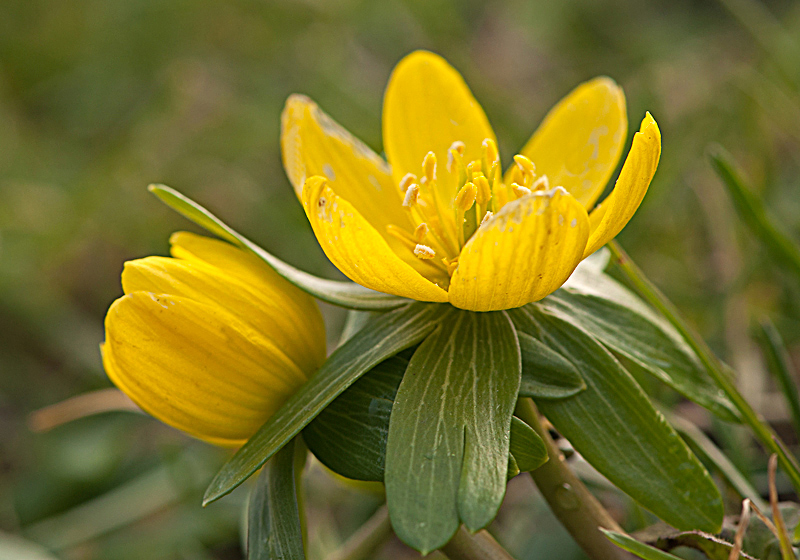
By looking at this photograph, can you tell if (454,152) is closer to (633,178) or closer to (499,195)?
(499,195)

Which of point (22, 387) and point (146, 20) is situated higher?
point (146, 20)

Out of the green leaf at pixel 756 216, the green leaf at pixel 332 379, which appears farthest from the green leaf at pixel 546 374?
the green leaf at pixel 756 216

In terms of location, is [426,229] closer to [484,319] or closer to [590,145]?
[484,319]

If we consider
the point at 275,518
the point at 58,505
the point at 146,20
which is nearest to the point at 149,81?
the point at 146,20

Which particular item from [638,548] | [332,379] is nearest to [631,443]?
[638,548]

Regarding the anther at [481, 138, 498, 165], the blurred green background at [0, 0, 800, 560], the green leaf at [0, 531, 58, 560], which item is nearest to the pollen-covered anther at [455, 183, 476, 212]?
the anther at [481, 138, 498, 165]

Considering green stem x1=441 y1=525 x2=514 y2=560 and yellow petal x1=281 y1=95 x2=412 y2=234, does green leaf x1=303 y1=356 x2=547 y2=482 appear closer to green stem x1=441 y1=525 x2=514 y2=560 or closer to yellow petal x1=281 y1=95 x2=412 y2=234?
green stem x1=441 y1=525 x2=514 y2=560

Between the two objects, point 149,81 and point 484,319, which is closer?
point 484,319
